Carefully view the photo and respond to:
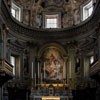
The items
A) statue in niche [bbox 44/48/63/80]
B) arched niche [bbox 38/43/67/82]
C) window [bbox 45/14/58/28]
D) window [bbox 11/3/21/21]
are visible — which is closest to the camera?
window [bbox 11/3/21/21]

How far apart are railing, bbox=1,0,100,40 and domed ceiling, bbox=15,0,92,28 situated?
2.42 ft

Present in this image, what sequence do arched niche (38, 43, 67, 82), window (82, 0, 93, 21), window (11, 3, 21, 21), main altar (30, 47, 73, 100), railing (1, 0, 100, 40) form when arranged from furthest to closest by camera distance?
arched niche (38, 43, 67, 82) < window (11, 3, 21, 21) < window (82, 0, 93, 21) < main altar (30, 47, 73, 100) < railing (1, 0, 100, 40)

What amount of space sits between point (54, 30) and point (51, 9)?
218 cm

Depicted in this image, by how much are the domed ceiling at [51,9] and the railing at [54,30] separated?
0.74 metres

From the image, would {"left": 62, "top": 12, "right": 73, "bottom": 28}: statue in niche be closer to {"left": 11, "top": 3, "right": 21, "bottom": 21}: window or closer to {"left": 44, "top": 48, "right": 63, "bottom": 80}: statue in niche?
{"left": 44, "top": 48, "right": 63, "bottom": 80}: statue in niche

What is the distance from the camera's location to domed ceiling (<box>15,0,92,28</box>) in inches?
1134

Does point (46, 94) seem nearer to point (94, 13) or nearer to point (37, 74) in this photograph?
point (37, 74)

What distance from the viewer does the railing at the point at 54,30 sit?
2467cm

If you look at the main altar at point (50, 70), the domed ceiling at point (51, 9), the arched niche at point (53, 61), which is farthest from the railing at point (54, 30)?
the main altar at point (50, 70)

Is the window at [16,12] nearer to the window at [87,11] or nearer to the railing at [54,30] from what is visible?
the railing at [54,30]

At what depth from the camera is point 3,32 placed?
23.2 meters

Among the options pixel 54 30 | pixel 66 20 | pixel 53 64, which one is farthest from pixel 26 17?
pixel 53 64

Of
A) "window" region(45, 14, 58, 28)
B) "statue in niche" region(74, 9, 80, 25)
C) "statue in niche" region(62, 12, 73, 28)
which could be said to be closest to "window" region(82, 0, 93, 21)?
"statue in niche" region(74, 9, 80, 25)

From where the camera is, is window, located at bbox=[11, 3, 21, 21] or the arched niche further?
the arched niche
